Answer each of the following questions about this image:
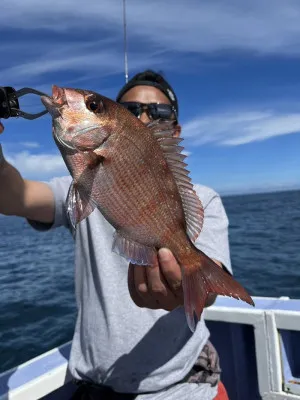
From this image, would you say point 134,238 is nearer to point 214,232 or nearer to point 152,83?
point 214,232

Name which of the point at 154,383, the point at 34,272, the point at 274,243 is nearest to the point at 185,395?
the point at 154,383

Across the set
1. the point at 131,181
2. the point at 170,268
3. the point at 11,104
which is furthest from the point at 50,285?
the point at 131,181

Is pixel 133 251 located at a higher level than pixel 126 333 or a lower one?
higher

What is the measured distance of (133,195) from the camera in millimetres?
1637

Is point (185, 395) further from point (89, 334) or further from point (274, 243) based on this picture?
point (274, 243)

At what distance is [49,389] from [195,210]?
2090 millimetres

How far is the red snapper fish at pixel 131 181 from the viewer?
5.19ft

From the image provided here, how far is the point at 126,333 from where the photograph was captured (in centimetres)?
253

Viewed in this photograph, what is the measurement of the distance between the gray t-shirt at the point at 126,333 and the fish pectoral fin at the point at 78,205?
3.40 ft

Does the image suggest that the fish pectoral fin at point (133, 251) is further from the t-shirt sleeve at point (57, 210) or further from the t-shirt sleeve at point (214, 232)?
the t-shirt sleeve at point (57, 210)

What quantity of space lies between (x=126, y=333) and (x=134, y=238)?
1085 mm

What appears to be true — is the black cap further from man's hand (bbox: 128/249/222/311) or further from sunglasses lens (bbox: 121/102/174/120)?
man's hand (bbox: 128/249/222/311)

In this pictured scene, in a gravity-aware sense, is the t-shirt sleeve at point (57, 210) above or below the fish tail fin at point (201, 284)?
above

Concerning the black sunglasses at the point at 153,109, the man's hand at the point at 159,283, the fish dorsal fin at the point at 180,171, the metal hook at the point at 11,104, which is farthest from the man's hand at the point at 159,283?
the black sunglasses at the point at 153,109
